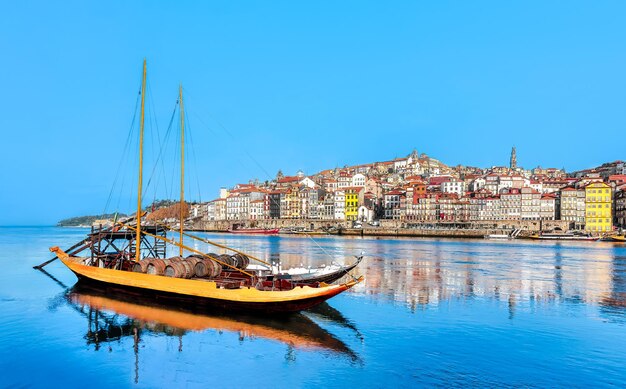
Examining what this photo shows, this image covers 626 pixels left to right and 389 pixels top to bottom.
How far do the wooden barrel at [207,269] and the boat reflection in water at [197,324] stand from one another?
209cm

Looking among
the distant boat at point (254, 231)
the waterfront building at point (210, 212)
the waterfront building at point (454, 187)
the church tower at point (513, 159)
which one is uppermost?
the church tower at point (513, 159)

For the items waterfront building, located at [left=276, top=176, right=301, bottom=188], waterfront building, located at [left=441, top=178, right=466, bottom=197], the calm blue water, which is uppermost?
waterfront building, located at [left=276, top=176, right=301, bottom=188]

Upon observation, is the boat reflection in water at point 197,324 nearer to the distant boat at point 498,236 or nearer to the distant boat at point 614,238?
the distant boat at point 498,236

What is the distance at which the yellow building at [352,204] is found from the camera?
118 metres

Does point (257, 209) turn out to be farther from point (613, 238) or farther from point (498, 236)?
point (613, 238)

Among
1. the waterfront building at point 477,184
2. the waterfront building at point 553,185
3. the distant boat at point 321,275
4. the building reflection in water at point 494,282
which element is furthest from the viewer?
the waterfront building at point 477,184

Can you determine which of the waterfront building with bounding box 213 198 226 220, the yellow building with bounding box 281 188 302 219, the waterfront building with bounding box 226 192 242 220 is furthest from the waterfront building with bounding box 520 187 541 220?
the waterfront building with bounding box 213 198 226 220

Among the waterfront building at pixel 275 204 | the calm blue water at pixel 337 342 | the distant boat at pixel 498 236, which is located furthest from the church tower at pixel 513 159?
the calm blue water at pixel 337 342

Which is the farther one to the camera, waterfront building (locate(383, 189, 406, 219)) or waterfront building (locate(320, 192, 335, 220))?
waterfront building (locate(320, 192, 335, 220))

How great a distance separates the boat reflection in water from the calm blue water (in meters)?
0.06

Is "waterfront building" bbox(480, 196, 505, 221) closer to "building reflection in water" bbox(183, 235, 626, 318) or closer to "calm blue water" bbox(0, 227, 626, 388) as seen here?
"building reflection in water" bbox(183, 235, 626, 318)

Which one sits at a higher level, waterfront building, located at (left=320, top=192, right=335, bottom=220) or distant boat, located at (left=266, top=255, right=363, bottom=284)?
waterfront building, located at (left=320, top=192, right=335, bottom=220)

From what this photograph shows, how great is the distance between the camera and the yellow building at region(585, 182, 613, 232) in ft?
333

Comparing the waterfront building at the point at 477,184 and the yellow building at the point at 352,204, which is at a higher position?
the waterfront building at the point at 477,184
